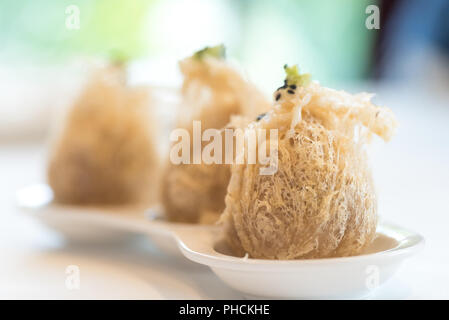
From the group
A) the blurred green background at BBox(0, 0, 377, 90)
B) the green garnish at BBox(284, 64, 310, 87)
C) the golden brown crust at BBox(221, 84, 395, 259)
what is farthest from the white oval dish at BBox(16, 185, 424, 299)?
the blurred green background at BBox(0, 0, 377, 90)

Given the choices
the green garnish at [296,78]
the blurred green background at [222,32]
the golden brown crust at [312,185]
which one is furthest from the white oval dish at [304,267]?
the blurred green background at [222,32]

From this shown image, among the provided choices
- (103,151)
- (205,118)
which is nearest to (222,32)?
(103,151)

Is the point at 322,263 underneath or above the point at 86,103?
underneath

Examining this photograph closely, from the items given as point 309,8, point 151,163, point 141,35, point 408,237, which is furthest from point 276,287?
point 309,8

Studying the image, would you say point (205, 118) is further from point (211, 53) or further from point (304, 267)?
point (304, 267)

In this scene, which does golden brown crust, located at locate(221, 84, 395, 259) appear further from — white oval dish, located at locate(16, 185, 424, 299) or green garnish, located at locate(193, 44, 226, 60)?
green garnish, located at locate(193, 44, 226, 60)

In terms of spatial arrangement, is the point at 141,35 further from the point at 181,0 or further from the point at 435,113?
the point at 435,113
